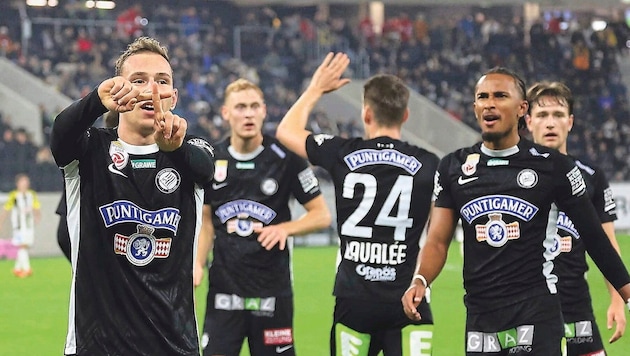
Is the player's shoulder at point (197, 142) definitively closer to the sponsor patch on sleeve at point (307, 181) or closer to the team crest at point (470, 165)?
the team crest at point (470, 165)

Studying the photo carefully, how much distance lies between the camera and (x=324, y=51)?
35.5 meters

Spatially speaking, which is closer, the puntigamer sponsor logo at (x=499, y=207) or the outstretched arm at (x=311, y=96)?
the puntigamer sponsor logo at (x=499, y=207)

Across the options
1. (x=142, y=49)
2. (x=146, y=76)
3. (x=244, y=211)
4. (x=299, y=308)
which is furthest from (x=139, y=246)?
(x=299, y=308)

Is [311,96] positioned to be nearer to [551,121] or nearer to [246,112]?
[246,112]

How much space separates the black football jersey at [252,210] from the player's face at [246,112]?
194 millimetres

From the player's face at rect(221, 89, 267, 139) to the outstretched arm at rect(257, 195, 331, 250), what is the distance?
693mm

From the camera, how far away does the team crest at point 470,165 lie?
5.68m

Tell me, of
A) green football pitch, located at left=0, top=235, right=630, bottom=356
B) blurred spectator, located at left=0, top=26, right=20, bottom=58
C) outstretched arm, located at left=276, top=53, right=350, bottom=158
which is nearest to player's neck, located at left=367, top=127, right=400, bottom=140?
outstretched arm, located at left=276, top=53, right=350, bottom=158

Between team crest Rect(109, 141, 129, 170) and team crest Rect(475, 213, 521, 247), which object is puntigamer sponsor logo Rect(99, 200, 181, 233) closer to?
team crest Rect(109, 141, 129, 170)

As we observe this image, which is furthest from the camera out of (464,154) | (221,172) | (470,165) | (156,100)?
(221,172)

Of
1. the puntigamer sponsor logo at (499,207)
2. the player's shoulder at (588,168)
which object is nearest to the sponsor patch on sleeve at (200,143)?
the puntigamer sponsor logo at (499,207)

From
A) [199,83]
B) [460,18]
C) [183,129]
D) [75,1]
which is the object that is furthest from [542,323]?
[460,18]

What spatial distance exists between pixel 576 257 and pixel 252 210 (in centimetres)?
229

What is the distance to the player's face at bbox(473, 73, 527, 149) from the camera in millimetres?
5566
